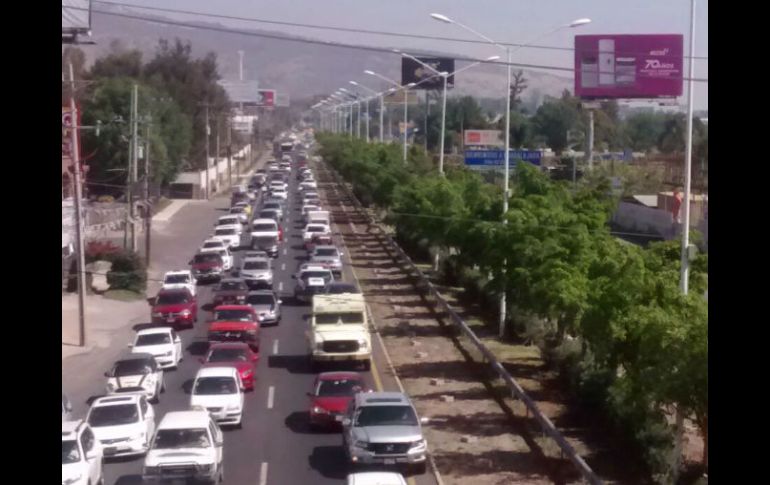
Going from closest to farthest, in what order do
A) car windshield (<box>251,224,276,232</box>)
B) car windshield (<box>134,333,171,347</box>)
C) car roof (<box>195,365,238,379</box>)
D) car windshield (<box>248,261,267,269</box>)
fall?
car roof (<box>195,365,238,379</box>), car windshield (<box>134,333,171,347</box>), car windshield (<box>248,261,267,269</box>), car windshield (<box>251,224,276,232</box>)

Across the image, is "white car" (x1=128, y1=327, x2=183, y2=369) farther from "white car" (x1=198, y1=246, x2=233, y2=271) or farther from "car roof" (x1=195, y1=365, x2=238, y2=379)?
"white car" (x1=198, y1=246, x2=233, y2=271)

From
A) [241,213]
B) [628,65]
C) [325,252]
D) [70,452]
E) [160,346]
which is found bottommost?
[160,346]

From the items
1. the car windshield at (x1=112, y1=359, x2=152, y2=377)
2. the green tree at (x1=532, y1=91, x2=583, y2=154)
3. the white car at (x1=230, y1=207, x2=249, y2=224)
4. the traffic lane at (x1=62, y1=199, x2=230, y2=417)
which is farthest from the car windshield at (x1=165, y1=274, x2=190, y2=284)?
the green tree at (x1=532, y1=91, x2=583, y2=154)

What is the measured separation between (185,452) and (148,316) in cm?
1991

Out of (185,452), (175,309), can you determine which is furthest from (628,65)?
(185,452)

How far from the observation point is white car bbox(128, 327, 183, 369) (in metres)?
27.9

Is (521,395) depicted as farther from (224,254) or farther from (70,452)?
(224,254)

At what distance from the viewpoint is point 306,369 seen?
93.1 feet

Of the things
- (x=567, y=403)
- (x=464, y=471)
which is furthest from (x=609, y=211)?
(x=464, y=471)

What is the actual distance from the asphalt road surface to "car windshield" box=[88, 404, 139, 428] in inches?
25.2

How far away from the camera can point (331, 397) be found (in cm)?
2216

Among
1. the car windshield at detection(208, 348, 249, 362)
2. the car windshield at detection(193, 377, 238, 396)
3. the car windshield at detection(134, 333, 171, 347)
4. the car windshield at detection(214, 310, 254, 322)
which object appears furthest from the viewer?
the car windshield at detection(214, 310, 254, 322)
